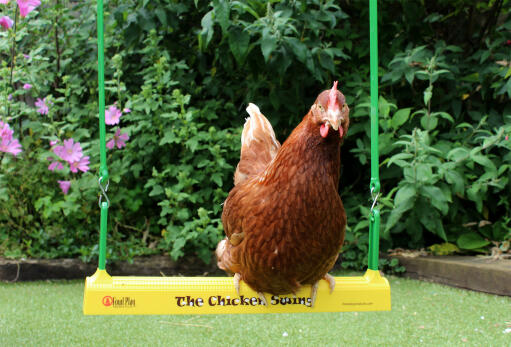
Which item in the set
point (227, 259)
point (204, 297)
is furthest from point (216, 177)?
point (204, 297)

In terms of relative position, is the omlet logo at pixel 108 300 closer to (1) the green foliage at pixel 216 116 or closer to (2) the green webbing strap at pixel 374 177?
(2) the green webbing strap at pixel 374 177

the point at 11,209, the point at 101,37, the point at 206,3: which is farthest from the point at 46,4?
the point at 101,37

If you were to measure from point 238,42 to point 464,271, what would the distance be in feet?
6.44

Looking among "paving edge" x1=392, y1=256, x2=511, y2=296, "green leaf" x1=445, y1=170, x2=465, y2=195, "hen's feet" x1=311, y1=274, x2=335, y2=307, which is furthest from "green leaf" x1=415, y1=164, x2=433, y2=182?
"hen's feet" x1=311, y1=274, x2=335, y2=307

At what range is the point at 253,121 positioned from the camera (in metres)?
2.10

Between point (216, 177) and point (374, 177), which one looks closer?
point (374, 177)

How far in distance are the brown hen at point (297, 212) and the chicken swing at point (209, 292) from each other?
0.24ft

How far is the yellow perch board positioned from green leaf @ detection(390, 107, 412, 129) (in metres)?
2.01

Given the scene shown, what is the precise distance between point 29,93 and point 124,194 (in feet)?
3.71

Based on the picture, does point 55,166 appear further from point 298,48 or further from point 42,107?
point 298,48

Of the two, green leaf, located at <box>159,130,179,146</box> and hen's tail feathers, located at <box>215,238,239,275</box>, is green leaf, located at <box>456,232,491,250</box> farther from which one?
hen's tail feathers, located at <box>215,238,239,275</box>

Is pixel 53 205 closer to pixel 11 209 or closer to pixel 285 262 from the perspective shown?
pixel 11 209

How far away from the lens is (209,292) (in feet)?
5.47

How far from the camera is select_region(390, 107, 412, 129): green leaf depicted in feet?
11.6
